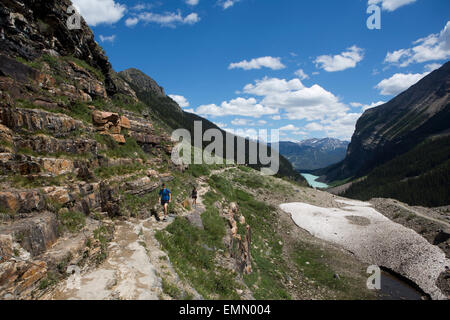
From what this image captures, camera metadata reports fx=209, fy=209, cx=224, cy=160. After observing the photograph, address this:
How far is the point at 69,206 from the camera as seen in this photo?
10500mm

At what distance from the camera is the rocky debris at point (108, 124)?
18.1 m

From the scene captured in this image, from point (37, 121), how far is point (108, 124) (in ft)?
23.2

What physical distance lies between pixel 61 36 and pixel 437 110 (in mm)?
280888

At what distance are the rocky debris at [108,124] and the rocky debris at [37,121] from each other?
332 centimetres

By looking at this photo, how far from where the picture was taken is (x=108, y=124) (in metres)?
19.0

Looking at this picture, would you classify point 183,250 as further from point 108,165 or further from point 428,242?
point 428,242

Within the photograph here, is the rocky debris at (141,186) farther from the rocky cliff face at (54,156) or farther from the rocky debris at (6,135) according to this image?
the rocky debris at (6,135)

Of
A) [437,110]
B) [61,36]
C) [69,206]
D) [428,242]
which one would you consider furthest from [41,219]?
[437,110]

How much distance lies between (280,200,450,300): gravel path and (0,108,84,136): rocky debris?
32791 millimetres

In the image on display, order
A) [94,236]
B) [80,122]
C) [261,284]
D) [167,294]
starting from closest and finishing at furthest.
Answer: [167,294] → [94,236] → [80,122] → [261,284]
